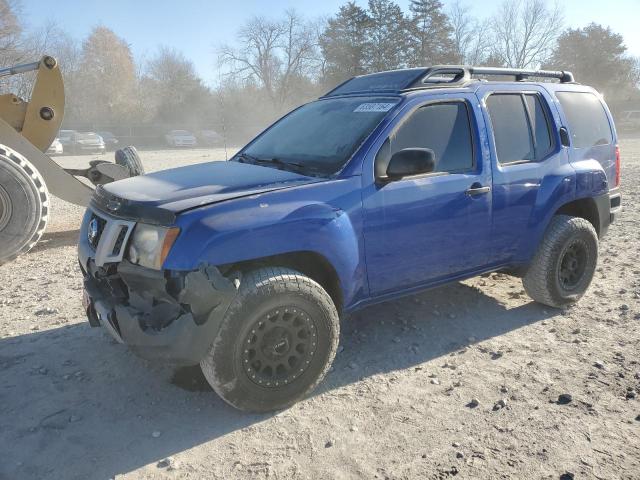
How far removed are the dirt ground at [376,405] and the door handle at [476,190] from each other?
118 centimetres

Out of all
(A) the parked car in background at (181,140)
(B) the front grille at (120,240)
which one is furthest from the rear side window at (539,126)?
(A) the parked car in background at (181,140)

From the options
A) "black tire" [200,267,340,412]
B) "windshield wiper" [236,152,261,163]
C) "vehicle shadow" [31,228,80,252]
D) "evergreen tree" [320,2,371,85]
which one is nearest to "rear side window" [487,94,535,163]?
"windshield wiper" [236,152,261,163]

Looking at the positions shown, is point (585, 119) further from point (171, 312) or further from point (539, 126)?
point (171, 312)

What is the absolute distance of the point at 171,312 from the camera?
2.82 m

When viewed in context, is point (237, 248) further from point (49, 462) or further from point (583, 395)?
point (583, 395)

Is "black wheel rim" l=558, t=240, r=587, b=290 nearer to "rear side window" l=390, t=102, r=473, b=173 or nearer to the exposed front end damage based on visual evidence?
"rear side window" l=390, t=102, r=473, b=173

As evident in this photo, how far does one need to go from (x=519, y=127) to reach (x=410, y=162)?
151cm

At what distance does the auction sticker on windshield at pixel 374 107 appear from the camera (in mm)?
3630

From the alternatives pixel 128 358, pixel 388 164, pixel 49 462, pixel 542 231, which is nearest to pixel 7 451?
pixel 49 462

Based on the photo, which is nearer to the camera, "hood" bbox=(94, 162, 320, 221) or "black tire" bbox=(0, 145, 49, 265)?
"hood" bbox=(94, 162, 320, 221)

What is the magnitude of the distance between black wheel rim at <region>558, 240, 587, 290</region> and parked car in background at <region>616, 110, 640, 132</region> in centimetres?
4438

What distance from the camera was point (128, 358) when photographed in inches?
149

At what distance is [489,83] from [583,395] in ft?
8.04

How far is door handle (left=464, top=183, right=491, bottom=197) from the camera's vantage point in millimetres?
3783
